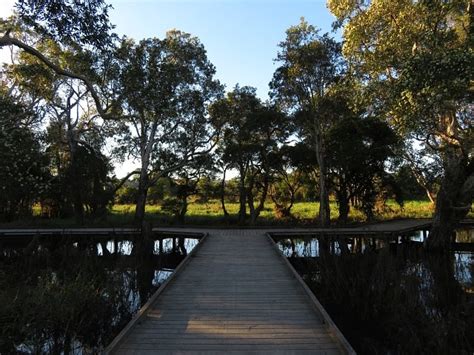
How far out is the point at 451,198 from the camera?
12859mm

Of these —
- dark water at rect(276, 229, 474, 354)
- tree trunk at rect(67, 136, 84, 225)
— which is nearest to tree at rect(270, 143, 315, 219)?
dark water at rect(276, 229, 474, 354)

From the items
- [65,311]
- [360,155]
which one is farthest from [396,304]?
[360,155]

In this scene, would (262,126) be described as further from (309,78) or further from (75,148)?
(75,148)

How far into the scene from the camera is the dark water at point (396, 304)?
5.57 m

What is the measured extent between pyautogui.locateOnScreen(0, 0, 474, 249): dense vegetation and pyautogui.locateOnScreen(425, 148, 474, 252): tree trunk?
0.04 m

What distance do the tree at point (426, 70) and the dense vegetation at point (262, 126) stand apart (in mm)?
55

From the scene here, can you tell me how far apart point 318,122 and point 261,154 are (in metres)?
3.96

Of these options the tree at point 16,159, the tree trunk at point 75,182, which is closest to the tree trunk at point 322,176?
the tree at point 16,159

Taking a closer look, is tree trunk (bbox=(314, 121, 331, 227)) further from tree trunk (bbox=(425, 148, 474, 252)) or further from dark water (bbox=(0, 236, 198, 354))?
dark water (bbox=(0, 236, 198, 354))

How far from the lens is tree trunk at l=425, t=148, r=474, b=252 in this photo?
496 inches

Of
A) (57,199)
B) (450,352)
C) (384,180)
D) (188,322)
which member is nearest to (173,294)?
(188,322)

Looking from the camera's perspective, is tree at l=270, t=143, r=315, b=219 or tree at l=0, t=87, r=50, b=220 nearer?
tree at l=0, t=87, r=50, b=220

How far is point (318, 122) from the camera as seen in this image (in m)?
18.2

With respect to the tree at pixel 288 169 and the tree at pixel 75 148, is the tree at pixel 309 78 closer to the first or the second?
the tree at pixel 288 169
